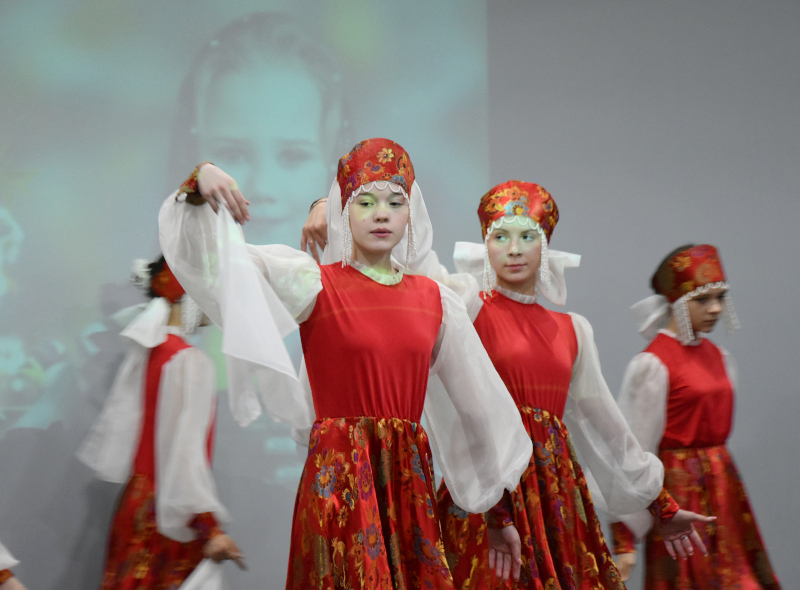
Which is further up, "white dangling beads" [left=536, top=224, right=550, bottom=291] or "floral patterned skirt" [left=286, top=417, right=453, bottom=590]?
"white dangling beads" [left=536, top=224, right=550, bottom=291]

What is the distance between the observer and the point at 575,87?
421 cm

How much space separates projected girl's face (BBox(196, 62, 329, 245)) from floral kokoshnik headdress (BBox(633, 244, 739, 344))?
4.48ft

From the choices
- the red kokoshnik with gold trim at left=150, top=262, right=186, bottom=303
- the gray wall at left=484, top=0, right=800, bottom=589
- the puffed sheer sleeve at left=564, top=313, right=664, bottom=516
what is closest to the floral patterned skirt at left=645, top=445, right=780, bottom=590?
the puffed sheer sleeve at left=564, top=313, right=664, bottom=516

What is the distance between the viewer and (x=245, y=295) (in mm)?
2010

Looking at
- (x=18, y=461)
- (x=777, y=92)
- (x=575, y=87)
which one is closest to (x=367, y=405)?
(x=18, y=461)

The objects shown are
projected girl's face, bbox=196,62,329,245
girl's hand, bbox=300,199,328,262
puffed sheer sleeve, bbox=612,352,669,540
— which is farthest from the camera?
projected girl's face, bbox=196,62,329,245

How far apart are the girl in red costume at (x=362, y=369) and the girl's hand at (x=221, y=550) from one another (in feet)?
1.43

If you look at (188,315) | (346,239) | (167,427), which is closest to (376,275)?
(346,239)

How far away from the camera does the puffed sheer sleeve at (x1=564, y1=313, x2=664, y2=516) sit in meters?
2.88

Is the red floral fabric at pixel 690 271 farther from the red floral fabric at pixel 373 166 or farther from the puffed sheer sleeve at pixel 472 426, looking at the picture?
the red floral fabric at pixel 373 166

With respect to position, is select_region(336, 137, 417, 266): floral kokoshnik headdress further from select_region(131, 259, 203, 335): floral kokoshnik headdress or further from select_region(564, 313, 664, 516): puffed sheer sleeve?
select_region(131, 259, 203, 335): floral kokoshnik headdress

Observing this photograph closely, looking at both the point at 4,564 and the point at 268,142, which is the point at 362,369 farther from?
the point at 268,142

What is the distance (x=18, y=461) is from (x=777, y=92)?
3.56 meters

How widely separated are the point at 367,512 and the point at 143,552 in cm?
124
